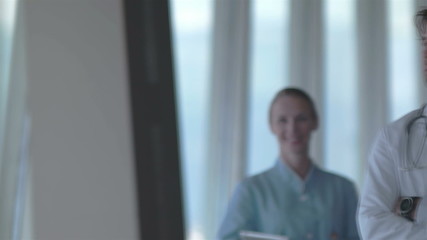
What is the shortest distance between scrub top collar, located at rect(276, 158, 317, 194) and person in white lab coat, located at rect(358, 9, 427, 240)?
0.72 meters

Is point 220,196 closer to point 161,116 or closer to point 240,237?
point 240,237

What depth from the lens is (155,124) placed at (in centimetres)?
103

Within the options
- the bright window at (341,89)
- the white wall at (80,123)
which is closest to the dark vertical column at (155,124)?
the white wall at (80,123)

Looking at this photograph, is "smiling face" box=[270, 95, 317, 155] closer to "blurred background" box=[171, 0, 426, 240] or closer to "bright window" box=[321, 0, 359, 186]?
"blurred background" box=[171, 0, 426, 240]

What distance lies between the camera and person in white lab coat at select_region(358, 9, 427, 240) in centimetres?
139

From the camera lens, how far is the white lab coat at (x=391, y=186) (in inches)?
54.5

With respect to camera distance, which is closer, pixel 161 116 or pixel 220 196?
pixel 161 116

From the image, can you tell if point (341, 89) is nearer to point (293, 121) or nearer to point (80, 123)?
point (293, 121)

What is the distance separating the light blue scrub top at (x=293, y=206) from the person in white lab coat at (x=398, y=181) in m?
0.63

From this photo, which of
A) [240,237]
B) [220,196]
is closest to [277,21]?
[220,196]

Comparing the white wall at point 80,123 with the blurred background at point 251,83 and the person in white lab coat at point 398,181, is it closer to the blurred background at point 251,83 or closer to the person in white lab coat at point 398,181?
the person in white lab coat at point 398,181

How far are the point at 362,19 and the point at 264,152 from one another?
62 centimetres

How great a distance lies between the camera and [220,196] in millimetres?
2646

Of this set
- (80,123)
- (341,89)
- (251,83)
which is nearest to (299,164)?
(251,83)
